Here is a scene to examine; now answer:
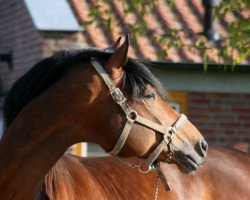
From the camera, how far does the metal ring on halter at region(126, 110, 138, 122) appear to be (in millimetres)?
4867

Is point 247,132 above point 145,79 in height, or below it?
below

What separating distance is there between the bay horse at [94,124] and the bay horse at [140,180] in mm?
187

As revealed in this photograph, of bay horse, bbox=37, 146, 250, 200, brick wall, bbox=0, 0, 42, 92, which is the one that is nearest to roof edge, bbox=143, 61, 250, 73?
brick wall, bbox=0, 0, 42, 92

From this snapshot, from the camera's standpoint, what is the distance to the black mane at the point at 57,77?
4926 millimetres

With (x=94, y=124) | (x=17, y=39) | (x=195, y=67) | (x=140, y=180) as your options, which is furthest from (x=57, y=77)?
(x=17, y=39)

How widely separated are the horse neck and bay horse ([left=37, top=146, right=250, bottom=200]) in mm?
131

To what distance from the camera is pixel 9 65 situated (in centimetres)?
1148

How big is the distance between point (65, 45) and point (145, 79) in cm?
488

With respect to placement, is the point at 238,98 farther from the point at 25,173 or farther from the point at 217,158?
the point at 25,173

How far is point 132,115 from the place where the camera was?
4879 mm

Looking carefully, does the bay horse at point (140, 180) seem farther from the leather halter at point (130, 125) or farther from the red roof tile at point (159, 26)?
the red roof tile at point (159, 26)

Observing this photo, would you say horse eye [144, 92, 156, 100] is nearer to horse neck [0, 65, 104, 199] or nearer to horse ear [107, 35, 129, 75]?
horse ear [107, 35, 129, 75]

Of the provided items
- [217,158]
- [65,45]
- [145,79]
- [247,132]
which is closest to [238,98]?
[247,132]

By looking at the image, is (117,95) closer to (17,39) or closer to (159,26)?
(159,26)
